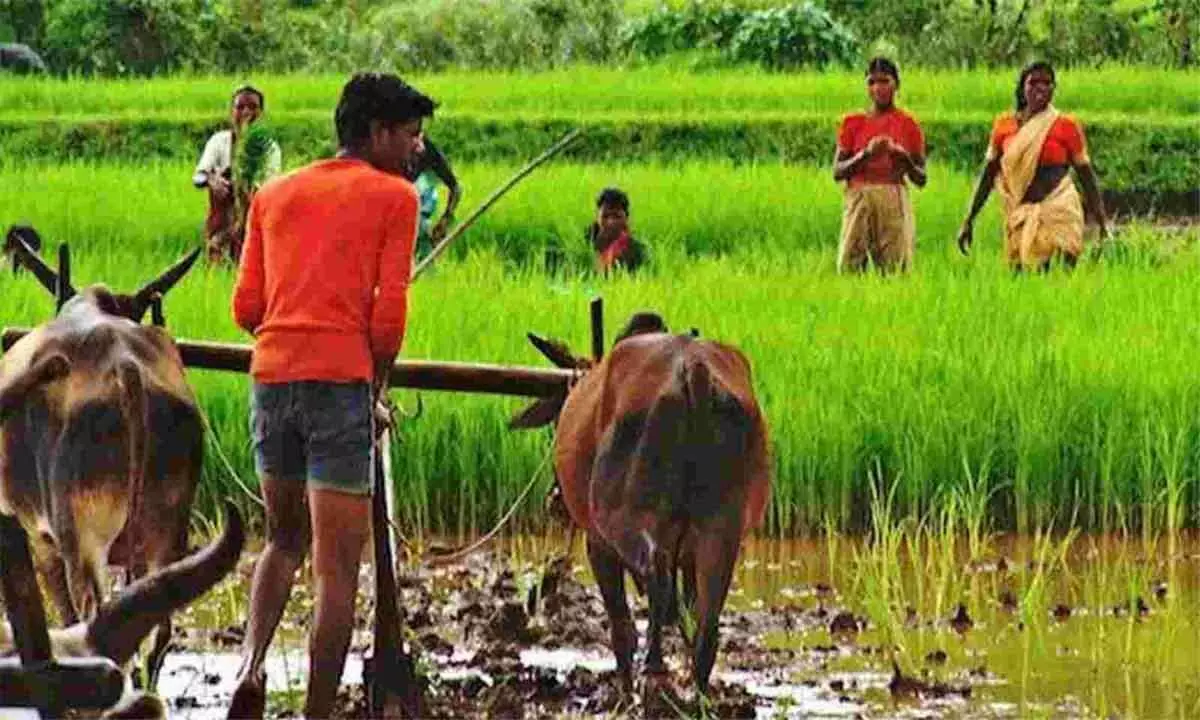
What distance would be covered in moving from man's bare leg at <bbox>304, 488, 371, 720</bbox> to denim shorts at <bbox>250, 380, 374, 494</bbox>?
36 millimetres

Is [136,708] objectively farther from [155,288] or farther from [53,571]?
[155,288]

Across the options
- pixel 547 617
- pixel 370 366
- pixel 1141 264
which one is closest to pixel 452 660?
pixel 547 617

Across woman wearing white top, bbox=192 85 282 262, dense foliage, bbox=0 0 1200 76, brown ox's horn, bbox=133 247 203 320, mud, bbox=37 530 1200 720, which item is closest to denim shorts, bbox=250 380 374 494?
mud, bbox=37 530 1200 720

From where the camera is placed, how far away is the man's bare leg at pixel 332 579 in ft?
19.3

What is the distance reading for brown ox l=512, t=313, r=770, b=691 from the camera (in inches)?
256

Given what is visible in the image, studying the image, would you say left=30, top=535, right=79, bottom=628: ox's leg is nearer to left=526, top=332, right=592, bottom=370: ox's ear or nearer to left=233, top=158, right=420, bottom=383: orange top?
left=233, top=158, right=420, bottom=383: orange top

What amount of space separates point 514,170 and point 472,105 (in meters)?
2.51

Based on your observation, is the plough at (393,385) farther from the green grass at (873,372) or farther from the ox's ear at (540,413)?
the green grass at (873,372)

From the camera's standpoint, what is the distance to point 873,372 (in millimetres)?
10125

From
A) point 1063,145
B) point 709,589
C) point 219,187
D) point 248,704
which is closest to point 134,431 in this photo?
point 709,589

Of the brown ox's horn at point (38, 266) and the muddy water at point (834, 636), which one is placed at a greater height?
the brown ox's horn at point (38, 266)

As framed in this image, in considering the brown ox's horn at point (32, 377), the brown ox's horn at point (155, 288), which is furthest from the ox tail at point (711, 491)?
the brown ox's horn at point (32, 377)

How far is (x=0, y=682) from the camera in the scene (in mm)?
3348

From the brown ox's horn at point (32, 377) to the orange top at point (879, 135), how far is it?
6800 millimetres
